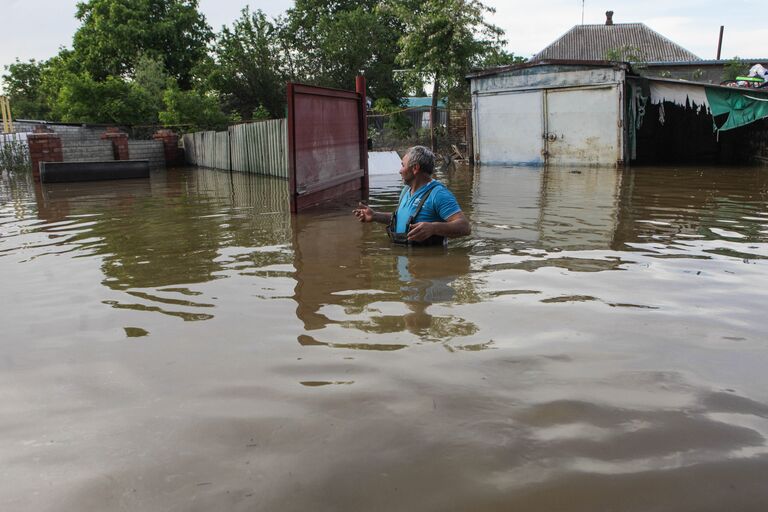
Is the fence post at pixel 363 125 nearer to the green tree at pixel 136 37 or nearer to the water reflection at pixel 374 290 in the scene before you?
the water reflection at pixel 374 290

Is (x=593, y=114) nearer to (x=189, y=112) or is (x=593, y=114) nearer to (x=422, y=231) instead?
(x=422, y=231)

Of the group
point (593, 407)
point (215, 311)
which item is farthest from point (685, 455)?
point (215, 311)

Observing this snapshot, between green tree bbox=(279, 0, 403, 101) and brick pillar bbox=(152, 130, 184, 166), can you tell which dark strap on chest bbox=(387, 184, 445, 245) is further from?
green tree bbox=(279, 0, 403, 101)

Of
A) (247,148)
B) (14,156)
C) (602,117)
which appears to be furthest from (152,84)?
(602,117)

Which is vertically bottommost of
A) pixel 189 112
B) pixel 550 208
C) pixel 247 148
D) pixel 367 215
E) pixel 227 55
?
pixel 550 208

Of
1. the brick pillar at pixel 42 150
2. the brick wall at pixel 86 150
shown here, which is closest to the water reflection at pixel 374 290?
the brick pillar at pixel 42 150

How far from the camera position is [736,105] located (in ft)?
49.4

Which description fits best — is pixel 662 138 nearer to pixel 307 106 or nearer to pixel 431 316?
pixel 307 106

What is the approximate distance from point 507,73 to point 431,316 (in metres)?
15.1

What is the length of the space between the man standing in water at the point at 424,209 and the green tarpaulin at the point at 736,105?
12.6m

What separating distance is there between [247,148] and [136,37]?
22594 millimetres

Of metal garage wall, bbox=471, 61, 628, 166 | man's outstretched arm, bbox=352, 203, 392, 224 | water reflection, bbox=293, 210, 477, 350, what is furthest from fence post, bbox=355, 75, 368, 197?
metal garage wall, bbox=471, 61, 628, 166

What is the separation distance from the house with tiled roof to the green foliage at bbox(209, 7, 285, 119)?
14.9 m

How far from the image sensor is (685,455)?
6.64 ft
